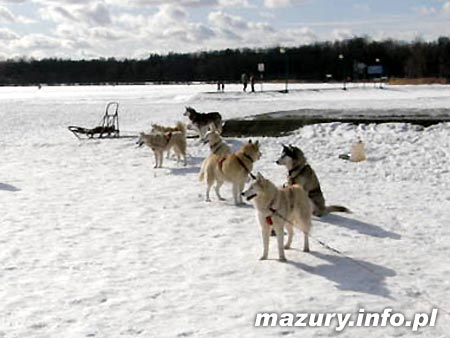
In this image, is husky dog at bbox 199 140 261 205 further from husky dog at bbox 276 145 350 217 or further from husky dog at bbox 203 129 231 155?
husky dog at bbox 203 129 231 155

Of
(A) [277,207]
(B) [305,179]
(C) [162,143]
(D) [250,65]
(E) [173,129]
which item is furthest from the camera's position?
(D) [250,65]

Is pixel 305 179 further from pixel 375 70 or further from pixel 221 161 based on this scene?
pixel 375 70

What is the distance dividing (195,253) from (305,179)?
8.11ft

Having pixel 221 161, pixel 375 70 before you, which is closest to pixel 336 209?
pixel 221 161

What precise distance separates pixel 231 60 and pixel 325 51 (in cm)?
1921

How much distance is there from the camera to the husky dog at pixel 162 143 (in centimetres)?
1365

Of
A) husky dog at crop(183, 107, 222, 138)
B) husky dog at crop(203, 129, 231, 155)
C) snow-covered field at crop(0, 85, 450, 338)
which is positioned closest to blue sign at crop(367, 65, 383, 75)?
husky dog at crop(183, 107, 222, 138)

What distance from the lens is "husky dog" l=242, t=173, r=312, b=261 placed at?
6.54m

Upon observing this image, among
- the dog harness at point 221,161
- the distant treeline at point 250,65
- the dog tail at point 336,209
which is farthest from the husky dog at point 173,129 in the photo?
the distant treeline at point 250,65

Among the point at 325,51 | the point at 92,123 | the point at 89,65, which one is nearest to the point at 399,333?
the point at 92,123

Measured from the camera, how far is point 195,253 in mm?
6984

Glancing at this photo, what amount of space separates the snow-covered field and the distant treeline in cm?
8476

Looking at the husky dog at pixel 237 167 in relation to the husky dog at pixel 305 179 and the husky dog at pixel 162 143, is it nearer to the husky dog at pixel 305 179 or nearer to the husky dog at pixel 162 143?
the husky dog at pixel 305 179

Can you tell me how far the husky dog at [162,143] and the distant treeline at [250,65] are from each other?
3254 inches
